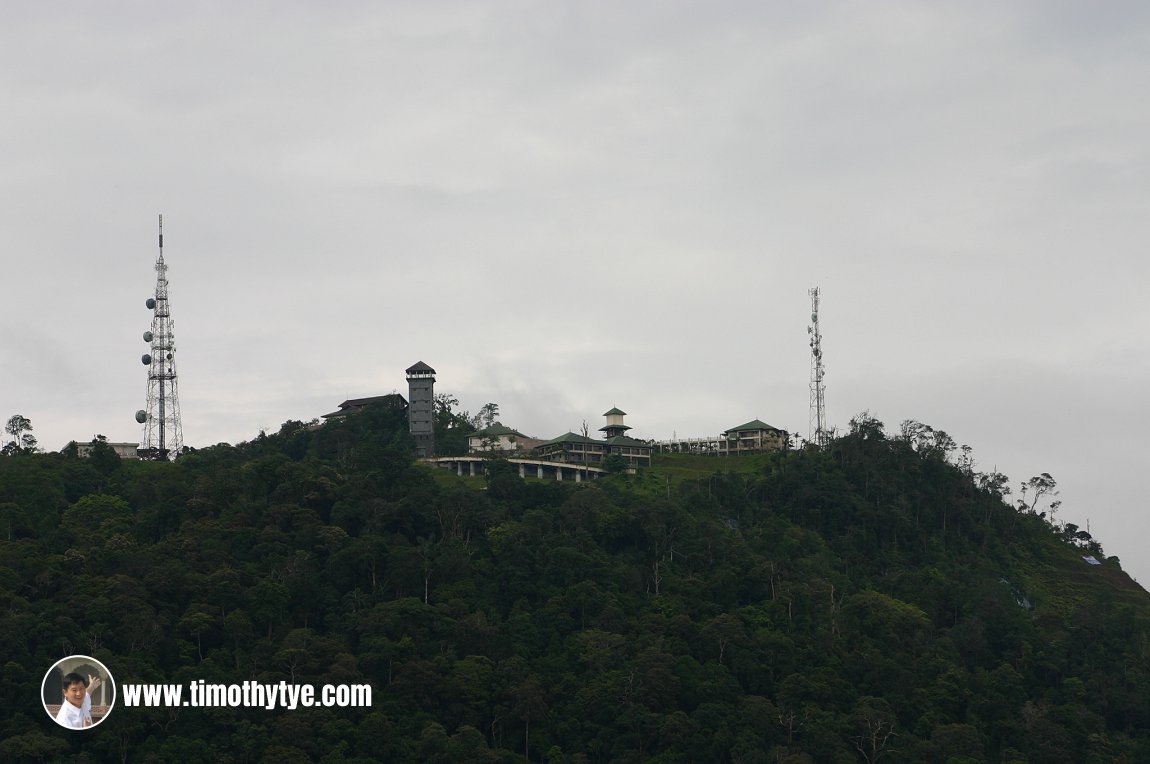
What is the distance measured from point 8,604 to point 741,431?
67.8 meters

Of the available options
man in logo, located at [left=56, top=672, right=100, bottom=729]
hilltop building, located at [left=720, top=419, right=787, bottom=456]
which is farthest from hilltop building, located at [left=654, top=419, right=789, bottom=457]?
man in logo, located at [left=56, top=672, right=100, bottom=729]

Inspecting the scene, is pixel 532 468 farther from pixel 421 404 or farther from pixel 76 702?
pixel 76 702

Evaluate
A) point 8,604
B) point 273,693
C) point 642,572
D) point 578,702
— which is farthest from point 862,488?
point 8,604

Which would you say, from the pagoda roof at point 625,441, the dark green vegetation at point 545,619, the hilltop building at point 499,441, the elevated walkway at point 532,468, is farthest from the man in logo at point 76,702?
the pagoda roof at point 625,441

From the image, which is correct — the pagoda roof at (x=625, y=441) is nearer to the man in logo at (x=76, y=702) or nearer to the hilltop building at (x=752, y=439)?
the hilltop building at (x=752, y=439)

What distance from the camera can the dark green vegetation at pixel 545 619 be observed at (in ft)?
247

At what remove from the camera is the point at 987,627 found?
305 ft

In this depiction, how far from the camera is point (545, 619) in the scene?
8456 cm

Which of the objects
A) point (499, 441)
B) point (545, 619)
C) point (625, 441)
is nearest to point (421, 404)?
point (499, 441)

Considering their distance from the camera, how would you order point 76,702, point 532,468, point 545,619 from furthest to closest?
1. point 532,468
2. point 545,619
3. point 76,702

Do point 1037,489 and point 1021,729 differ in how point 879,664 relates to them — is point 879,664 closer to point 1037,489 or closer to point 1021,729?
point 1021,729

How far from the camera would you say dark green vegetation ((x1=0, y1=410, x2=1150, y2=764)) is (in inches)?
2970

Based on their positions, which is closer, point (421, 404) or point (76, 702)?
point (76, 702)

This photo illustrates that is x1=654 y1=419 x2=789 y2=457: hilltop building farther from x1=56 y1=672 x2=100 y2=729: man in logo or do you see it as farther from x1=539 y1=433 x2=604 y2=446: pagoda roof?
x1=56 y1=672 x2=100 y2=729: man in logo
